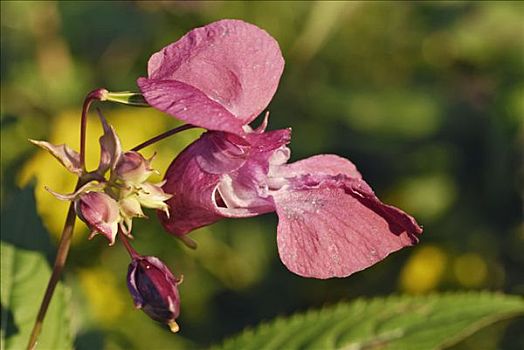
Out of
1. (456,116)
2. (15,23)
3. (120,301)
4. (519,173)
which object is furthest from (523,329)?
(15,23)

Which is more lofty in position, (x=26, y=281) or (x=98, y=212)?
(x=98, y=212)

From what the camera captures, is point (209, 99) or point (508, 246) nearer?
point (209, 99)

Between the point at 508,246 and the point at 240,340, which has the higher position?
the point at 240,340

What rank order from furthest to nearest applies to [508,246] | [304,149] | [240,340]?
1. [304,149]
2. [508,246]
3. [240,340]

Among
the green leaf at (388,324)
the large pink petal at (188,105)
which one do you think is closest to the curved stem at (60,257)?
the large pink petal at (188,105)

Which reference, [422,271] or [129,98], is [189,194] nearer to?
[129,98]

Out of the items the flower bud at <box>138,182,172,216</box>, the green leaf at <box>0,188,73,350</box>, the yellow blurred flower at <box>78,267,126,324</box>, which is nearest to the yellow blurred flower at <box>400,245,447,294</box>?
the yellow blurred flower at <box>78,267,126,324</box>

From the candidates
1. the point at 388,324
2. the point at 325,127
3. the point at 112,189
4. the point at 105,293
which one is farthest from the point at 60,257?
the point at 325,127

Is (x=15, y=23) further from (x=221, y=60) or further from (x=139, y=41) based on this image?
(x=221, y=60)
